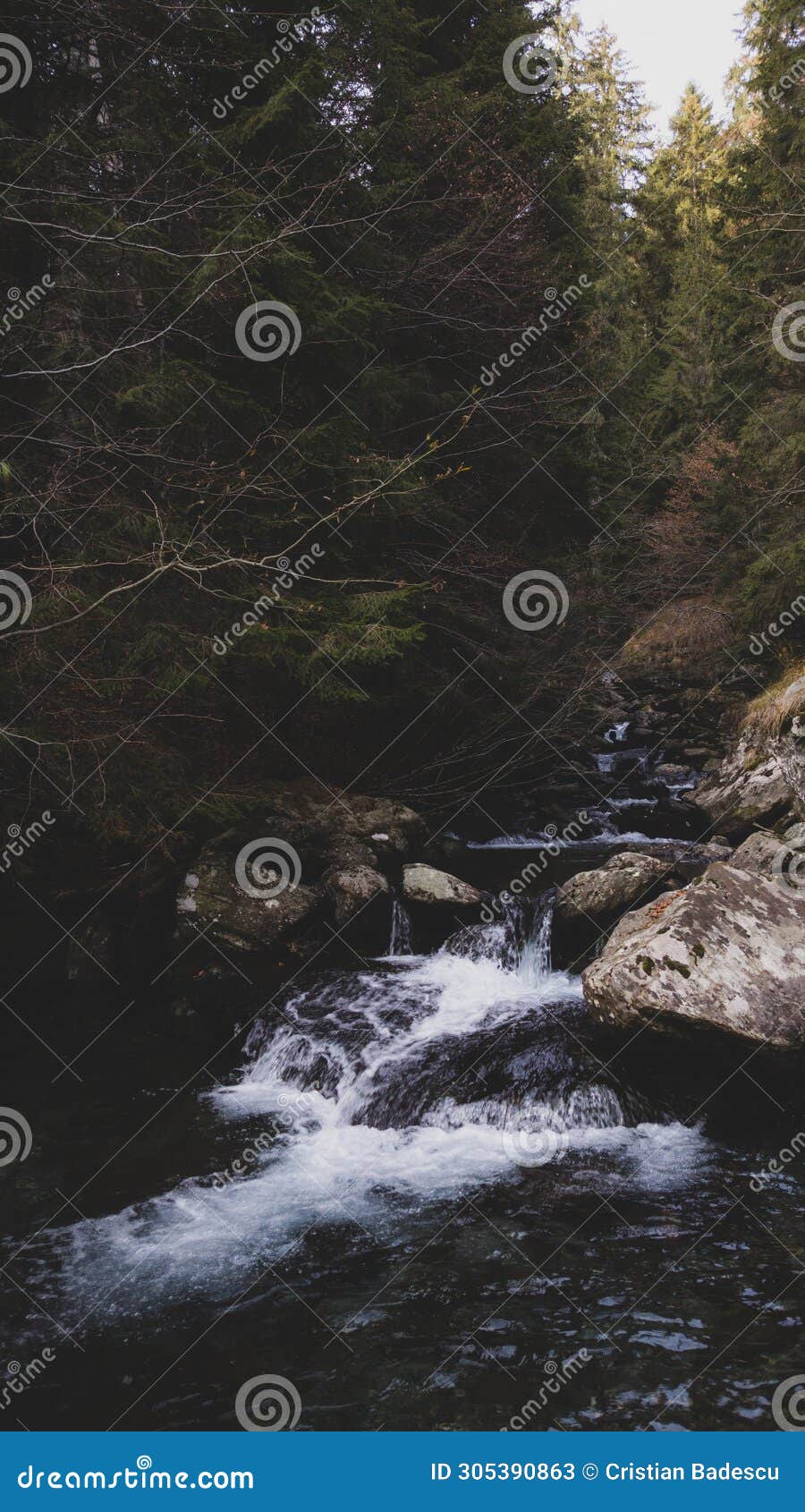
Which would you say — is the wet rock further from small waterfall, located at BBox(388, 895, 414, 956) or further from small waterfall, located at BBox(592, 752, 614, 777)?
small waterfall, located at BBox(388, 895, 414, 956)

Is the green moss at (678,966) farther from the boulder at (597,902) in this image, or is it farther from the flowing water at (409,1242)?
the boulder at (597,902)

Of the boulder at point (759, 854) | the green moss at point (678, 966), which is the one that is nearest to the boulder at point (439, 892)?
the boulder at point (759, 854)

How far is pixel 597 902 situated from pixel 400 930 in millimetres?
2244

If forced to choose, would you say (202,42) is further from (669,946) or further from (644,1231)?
(644,1231)

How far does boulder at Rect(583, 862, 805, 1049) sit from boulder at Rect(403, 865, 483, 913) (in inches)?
118

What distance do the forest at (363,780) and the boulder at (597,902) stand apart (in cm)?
4

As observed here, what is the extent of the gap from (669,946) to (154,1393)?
4000 millimetres

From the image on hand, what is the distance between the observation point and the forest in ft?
13.0

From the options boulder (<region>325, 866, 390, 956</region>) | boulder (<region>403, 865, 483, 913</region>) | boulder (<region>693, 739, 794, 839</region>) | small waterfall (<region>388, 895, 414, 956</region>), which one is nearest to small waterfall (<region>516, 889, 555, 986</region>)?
boulder (<region>403, 865, 483, 913</region>)

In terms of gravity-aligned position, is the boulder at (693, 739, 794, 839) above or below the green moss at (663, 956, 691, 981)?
above

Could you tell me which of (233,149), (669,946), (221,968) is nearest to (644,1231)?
(669,946)

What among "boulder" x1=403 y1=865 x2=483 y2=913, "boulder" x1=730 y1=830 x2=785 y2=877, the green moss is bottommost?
"boulder" x1=403 y1=865 x2=483 y2=913

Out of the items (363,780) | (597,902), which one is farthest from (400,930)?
(363,780)

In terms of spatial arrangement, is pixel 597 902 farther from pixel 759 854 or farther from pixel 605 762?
pixel 605 762
